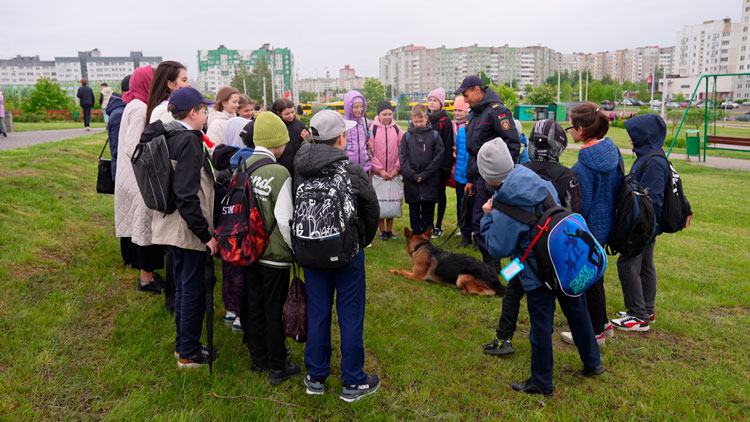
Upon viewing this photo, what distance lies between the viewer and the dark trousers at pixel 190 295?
11.1 ft

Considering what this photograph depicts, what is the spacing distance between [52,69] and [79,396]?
533 ft

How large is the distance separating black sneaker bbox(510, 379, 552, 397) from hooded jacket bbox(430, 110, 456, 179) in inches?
166

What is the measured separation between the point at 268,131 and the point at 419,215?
13.8ft

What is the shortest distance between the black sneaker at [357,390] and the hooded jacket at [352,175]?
927mm

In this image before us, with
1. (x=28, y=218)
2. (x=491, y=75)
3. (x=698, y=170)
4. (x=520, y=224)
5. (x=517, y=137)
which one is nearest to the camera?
(x=520, y=224)

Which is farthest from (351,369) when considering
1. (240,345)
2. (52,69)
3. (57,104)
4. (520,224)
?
(52,69)

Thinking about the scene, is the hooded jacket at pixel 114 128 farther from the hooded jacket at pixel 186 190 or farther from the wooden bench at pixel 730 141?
the wooden bench at pixel 730 141

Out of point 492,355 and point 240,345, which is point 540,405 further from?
point 240,345

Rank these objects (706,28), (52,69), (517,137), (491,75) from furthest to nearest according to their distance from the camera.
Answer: (491,75) < (52,69) < (706,28) < (517,137)

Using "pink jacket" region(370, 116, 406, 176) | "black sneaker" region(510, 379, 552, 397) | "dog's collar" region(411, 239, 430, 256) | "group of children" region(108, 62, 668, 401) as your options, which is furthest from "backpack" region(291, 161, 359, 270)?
"pink jacket" region(370, 116, 406, 176)

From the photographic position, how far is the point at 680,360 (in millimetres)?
3820

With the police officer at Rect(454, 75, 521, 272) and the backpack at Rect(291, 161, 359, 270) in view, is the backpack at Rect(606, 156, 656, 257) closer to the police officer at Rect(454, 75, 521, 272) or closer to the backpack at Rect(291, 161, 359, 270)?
the police officer at Rect(454, 75, 521, 272)

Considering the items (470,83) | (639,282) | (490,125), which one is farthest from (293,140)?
(639,282)

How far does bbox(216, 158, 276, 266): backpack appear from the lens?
310 cm
